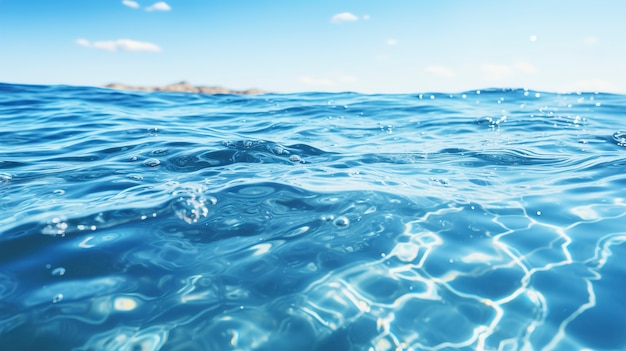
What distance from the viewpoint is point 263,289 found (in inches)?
94.1

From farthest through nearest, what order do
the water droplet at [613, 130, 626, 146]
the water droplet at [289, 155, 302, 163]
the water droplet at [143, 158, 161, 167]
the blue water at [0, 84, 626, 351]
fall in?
the water droplet at [613, 130, 626, 146], the water droplet at [289, 155, 302, 163], the water droplet at [143, 158, 161, 167], the blue water at [0, 84, 626, 351]

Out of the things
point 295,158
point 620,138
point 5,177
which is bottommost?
point 5,177

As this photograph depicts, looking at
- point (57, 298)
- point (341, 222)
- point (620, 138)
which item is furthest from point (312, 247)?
point (620, 138)

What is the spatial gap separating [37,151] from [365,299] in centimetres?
567

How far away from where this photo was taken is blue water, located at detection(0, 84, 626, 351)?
2.10 m

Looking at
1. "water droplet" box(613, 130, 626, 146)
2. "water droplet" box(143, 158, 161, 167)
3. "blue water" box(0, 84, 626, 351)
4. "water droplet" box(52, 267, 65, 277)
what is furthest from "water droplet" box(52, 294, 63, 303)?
"water droplet" box(613, 130, 626, 146)

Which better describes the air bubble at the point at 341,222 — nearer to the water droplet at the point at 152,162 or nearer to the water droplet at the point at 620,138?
the water droplet at the point at 152,162

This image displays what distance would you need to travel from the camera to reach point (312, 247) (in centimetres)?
283

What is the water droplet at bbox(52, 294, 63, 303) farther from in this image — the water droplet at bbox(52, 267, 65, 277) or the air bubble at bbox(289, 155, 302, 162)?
the air bubble at bbox(289, 155, 302, 162)

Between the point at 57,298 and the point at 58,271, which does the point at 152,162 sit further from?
the point at 57,298

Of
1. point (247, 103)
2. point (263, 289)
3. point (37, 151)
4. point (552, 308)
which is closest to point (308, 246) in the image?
point (263, 289)

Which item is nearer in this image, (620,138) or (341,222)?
(341,222)

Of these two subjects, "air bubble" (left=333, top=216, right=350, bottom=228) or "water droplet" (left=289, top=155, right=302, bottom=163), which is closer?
"air bubble" (left=333, top=216, right=350, bottom=228)

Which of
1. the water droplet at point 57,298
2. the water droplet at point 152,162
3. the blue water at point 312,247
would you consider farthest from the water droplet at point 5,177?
the water droplet at point 57,298
